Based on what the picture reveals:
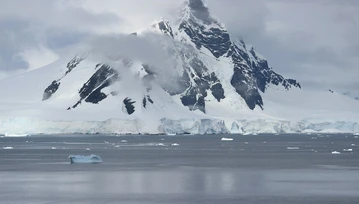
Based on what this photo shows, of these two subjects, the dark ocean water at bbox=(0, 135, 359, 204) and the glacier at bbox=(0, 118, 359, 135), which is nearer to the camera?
the dark ocean water at bbox=(0, 135, 359, 204)

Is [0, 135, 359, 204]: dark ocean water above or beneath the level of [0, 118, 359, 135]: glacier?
beneath

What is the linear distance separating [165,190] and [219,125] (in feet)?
472

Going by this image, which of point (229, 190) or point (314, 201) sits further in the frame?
point (229, 190)

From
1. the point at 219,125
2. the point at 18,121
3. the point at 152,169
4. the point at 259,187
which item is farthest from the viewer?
the point at 219,125

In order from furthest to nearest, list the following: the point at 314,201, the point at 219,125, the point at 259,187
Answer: the point at 219,125 < the point at 259,187 < the point at 314,201

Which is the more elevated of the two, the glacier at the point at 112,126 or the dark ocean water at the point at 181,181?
the glacier at the point at 112,126

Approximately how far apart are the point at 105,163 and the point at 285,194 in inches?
1307

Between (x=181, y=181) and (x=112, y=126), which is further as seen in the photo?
(x=112, y=126)

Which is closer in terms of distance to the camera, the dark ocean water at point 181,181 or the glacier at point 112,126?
the dark ocean water at point 181,181

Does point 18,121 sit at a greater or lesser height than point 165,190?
greater

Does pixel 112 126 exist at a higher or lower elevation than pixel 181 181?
higher

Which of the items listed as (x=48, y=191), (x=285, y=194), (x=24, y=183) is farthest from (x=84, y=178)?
(x=285, y=194)

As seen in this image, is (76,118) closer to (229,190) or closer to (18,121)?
(18,121)

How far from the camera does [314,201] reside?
4494 centimetres
